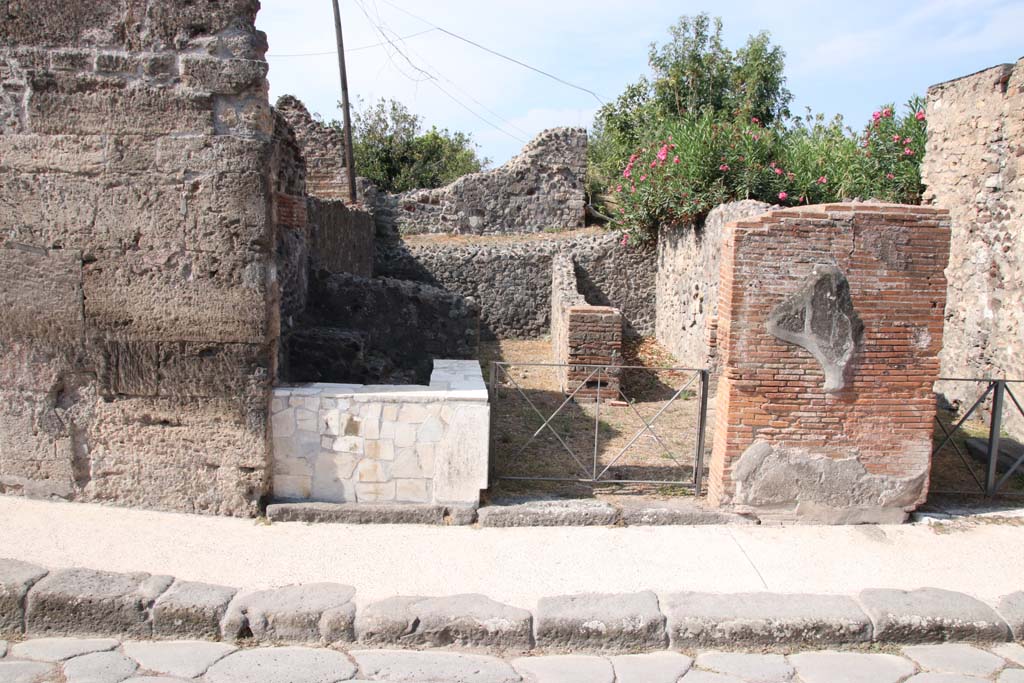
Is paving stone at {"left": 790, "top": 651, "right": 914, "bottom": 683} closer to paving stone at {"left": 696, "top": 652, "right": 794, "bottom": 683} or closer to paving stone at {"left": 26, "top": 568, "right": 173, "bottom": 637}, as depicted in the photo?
paving stone at {"left": 696, "top": 652, "right": 794, "bottom": 683}

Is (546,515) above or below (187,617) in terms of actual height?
above

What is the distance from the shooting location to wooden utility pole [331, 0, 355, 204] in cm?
1711

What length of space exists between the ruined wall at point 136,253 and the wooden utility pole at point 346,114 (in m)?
12.3

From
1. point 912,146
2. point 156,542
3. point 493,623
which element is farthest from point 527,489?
point 912,146

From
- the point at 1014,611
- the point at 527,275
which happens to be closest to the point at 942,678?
the point at 1014,611

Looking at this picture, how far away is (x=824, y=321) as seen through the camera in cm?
496

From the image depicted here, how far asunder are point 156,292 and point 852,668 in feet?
14.3

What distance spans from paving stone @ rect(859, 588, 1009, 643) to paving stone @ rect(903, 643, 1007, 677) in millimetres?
51

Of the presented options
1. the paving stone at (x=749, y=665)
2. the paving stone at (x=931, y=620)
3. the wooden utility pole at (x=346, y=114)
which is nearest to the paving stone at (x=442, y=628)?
the paving stone at (x=749, y=665)

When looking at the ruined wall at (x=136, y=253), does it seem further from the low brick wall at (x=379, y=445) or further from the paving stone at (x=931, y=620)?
the paving stone at (x=931, y=620)

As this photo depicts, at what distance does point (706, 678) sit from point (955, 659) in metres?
1.29

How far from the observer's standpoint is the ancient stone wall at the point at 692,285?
9078mm

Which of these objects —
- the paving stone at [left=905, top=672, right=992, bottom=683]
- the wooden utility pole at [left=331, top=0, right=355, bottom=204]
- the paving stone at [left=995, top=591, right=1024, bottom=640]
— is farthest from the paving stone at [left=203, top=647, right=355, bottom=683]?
the wooden utility pole at [left=331, top=0, right=355, bottom=204]

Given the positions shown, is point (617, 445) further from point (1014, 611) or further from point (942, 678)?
point (942, 678)
